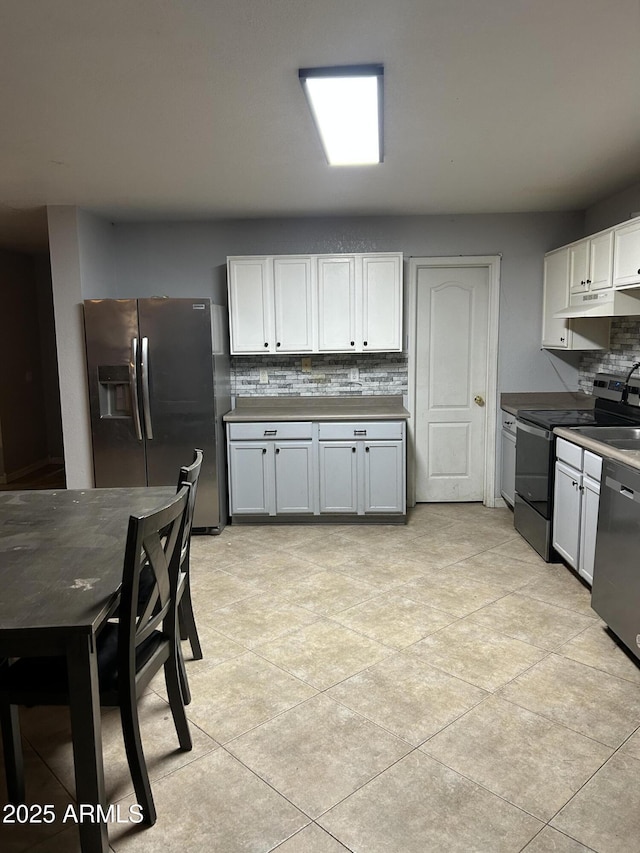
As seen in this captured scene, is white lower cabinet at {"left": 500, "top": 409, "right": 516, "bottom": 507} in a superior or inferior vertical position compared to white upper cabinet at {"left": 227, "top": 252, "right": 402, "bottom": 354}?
inferior

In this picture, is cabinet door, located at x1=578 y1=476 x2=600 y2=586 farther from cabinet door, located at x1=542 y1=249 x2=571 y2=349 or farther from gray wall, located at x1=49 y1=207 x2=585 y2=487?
gray wall, located at x1=49 y1=207 x2=585 y2=487

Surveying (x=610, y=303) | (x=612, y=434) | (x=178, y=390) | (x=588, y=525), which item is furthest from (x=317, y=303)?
(x=588, y=525)

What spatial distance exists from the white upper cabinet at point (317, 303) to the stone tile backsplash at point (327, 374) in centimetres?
29

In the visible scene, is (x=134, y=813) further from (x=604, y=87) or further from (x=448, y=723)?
(x=604, y=87)

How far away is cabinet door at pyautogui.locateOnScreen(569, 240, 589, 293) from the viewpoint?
13.9 ft

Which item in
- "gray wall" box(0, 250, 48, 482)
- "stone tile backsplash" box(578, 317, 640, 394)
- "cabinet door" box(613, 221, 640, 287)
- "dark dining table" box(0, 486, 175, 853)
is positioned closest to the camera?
"dark dining table" box(0, 486, 175, 853)

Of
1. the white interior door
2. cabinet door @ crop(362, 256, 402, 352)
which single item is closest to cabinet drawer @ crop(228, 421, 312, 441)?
cabinet door @ crop(362, 256, 402, 352)

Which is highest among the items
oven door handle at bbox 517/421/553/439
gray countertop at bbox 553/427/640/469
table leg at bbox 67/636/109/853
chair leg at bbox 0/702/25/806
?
gray countertop at bbox 553/427/640/469

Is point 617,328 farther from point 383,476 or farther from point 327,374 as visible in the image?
point 327,374

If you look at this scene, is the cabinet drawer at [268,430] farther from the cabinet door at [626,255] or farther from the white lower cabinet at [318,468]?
the cabinet door at [626,255]

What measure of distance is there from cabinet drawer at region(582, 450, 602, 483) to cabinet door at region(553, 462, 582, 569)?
10cm

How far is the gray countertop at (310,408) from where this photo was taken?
4825 mm

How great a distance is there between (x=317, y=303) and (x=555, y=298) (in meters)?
1.83

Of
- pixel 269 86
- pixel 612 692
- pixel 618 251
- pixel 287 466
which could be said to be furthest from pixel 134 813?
pixel 618 251
